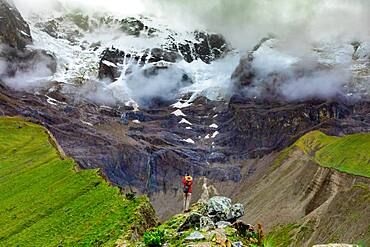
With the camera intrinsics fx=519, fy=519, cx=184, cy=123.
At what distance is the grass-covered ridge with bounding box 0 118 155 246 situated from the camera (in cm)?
3774

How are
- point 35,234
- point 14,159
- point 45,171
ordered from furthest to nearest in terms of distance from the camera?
point 14,159 < point 45,171 < point 35,234

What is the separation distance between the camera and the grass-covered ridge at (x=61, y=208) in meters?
37.7

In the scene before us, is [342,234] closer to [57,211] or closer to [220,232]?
[57,211]

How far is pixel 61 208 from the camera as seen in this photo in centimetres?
5222

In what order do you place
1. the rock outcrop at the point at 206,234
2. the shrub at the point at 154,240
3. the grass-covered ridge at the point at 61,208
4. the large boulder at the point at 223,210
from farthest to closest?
the grass-covered ridge at the point at 61,208 < the large boulder at the point at 223,210 < the shrub at the point at 154,240 < the rock outcrop at the point at 206,234

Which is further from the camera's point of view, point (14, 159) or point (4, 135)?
point (4, 135)

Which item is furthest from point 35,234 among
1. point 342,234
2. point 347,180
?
point 347,180

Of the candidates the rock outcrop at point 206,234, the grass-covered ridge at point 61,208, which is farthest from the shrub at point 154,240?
the grass-covered ridge at point 61,208

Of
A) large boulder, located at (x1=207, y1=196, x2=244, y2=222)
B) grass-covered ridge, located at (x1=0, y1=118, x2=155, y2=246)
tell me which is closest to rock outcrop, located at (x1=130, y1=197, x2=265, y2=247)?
large boulder, located at (x1=207, y1=196, x2=244, y2=222)

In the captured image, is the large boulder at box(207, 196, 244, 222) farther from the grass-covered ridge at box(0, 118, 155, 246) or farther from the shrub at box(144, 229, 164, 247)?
the grass-covered ridge at box(0, 118, 155, 246)

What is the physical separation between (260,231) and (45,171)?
5613cm

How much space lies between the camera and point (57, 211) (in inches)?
2029

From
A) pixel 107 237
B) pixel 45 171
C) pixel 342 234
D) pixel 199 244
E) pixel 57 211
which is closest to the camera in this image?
pixel 199 244

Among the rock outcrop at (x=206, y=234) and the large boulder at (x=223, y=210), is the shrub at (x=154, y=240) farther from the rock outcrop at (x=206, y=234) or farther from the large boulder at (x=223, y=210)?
the large boulder at (x=223, y=210)
